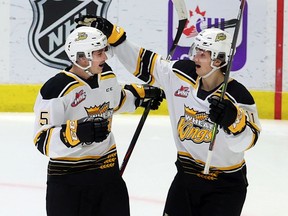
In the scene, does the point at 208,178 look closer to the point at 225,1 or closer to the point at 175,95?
the point at 175,95

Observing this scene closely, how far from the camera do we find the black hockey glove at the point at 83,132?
2025 mm

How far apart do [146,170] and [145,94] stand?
45.9 inches

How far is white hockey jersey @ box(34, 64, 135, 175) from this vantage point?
2076mm

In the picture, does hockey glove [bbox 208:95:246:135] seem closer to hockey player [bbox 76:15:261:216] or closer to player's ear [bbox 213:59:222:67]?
hockey player [bbox 76:15:261:216]

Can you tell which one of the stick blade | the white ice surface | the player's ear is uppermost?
the stick blade

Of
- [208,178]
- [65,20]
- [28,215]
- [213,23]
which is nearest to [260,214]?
[208,178]

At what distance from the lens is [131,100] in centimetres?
249

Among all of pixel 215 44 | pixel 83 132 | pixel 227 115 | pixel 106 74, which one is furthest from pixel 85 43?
pixel 227 115

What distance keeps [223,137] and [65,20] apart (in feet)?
11.4

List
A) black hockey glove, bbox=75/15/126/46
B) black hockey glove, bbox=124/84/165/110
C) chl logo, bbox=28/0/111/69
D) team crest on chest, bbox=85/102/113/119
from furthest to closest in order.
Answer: chl logo, bbox=28/0/111/69
black hockey glove, bbox=124/84/165/110
black hockey glove, bbox=75/15/126/46
team crest on chest, bbox=85/102/113/119

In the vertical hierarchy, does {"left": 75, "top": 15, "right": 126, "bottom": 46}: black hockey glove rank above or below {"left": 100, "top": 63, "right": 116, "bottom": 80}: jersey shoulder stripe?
above

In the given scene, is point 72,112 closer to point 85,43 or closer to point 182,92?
point 85,43

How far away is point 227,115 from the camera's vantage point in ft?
6.48

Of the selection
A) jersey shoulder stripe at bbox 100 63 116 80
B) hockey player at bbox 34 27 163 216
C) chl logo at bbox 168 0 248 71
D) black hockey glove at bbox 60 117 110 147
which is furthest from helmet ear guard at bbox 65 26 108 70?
chl logo at bbox 168 0 248 71
